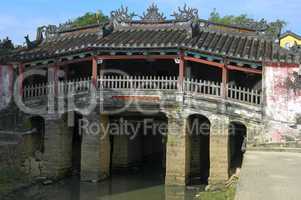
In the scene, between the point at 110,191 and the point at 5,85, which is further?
the point at 5,85

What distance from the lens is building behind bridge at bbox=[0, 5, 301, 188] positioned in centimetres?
1708

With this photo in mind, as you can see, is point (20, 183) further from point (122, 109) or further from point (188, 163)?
point (188, 163)

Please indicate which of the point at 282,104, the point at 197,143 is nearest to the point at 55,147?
the point at 197,143

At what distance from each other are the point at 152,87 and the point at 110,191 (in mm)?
4584

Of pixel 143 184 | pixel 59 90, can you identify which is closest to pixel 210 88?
pixel 143 184

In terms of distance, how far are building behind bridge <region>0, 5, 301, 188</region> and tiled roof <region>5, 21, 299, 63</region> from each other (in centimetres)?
5

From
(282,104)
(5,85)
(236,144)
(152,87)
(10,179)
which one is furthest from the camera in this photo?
(236,144)

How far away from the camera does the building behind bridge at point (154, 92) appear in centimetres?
1708

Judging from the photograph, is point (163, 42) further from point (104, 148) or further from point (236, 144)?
point (236, 144)

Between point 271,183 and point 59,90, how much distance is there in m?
12.4

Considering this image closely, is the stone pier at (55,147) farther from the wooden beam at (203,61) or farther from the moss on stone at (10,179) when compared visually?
the wooden beam at (203,61)

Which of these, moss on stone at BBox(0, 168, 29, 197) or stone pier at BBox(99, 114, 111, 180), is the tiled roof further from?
moss on stone at BBox(0, 168, 29, 197)

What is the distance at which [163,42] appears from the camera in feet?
59.7

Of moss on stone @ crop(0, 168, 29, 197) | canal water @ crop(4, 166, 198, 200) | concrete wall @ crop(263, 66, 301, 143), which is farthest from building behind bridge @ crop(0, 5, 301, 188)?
moss on stone @ crop(0, 168, 29, 197)
